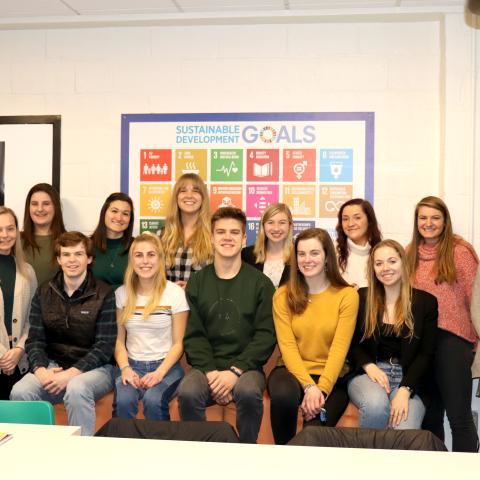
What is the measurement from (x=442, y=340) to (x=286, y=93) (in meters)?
Answer: 2.00

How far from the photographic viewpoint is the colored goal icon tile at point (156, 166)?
4.35 meters

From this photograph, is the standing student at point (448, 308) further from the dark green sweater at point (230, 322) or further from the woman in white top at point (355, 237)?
the dark green sweater at point (230, 322)

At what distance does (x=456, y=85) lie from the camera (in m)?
4.05

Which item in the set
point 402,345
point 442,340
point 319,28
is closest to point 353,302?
point 402,345

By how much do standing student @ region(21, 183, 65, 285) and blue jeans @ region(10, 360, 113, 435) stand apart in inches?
38.2

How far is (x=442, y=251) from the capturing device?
3.53 meters

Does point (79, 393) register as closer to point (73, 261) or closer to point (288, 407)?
point (73, 261)

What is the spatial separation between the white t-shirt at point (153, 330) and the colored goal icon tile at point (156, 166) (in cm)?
119

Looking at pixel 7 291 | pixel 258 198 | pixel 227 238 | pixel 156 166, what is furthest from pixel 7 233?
pixel 258 198

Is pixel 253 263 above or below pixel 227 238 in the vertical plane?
below

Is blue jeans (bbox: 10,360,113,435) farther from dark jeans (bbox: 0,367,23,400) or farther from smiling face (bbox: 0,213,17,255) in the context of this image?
smiling face (bbox: 0,213,17,255)

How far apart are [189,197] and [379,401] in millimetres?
1745

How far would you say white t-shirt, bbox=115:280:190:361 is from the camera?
3.38m

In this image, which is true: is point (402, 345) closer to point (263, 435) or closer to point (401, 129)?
point (263, 435)
